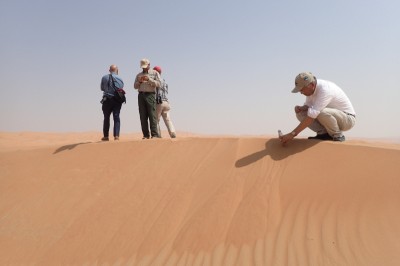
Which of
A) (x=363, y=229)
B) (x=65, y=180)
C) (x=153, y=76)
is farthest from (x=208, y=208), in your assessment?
(x=153, y=76)

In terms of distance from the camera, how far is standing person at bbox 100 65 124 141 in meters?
5.93

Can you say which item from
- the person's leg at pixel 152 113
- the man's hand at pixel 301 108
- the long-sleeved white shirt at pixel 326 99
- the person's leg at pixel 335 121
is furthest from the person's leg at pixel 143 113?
the person's leg at pixel 335 121

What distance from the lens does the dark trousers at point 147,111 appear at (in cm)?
581

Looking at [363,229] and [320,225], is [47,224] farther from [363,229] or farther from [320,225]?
[363,229]

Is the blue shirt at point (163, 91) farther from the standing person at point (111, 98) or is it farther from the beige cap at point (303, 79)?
the beige cap at point (303, 79)

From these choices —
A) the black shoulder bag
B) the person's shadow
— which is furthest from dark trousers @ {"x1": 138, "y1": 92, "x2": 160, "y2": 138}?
→ the person's shadow

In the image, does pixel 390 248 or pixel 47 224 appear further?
pixel 47 224

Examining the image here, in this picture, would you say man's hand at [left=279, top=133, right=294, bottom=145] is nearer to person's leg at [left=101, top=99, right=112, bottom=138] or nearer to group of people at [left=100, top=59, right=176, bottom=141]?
group of people at [left=100, top=59, right=176, bottom=141]

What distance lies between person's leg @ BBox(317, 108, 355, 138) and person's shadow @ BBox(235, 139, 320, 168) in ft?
0.88

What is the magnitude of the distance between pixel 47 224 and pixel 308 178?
3.01 meters

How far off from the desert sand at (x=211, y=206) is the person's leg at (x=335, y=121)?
0.94 ft

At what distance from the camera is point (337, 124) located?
13.2ft

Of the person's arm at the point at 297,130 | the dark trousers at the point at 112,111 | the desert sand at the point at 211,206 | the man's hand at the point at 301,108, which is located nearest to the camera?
the desert sand at the point at 211,206

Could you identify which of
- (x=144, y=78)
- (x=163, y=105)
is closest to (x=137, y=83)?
(x=144, y=78)
